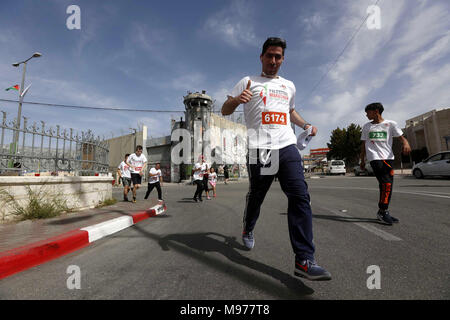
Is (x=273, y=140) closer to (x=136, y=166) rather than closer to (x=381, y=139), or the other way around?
(x=381, y=139)

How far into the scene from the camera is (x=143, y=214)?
5.06m

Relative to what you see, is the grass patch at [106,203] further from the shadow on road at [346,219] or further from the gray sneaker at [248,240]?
the shadow on road at [346,219]

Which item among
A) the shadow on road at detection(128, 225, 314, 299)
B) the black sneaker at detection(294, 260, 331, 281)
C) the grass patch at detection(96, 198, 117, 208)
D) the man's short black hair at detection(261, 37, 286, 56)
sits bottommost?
the shadow on road at detection(128, 225, 314, 299)

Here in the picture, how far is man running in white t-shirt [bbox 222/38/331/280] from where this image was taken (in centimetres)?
203

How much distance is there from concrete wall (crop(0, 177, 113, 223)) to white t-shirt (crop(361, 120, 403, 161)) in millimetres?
6236

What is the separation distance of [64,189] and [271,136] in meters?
5.00

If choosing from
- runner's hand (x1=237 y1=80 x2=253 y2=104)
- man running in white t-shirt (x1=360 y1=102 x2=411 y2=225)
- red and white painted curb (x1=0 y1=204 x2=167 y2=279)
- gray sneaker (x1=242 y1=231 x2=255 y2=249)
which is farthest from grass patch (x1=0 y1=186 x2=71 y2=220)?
man running in white t-shirt (x1=360 y1=102 x2=411 y2=225)

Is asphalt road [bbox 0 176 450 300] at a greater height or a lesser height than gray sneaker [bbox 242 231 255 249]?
lesser

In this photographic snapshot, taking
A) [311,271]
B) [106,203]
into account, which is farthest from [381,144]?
[106,203]

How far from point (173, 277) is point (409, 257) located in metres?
2.15

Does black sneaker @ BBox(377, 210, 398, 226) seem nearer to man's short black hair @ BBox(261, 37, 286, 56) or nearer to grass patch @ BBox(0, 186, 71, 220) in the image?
man's short black hair @ BBox(261, 37, 286, 56)

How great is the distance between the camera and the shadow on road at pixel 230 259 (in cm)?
163

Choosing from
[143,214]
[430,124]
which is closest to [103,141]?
[143,214]
